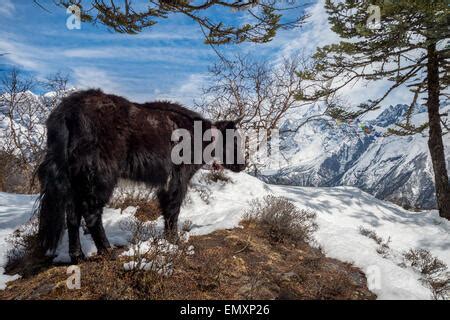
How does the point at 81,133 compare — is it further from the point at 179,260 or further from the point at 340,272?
the point at 340,272

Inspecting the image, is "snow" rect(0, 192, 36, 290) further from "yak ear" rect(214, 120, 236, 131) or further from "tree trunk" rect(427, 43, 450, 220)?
"tree trunk" rect(427, 43, 450, 220)

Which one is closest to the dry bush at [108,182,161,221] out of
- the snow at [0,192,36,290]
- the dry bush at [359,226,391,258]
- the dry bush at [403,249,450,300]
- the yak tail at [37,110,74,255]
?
the snow at [0,192,36,290]

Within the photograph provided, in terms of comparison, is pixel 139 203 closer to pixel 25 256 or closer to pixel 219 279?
pixel 25 256

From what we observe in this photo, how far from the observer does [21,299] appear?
289 centimetres

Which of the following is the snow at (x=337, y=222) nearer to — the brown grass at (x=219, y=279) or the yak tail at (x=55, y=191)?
the brown grass at (x=219, y=279)

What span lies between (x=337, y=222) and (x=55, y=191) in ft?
22.4

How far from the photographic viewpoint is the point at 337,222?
8188 millimetres

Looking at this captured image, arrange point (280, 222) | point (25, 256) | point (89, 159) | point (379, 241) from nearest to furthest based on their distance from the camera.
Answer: point (89, 159), point (25, 256), point (280, 222), point (379, 241)

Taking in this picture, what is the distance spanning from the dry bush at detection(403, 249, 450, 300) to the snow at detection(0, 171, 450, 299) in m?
→ 0.23

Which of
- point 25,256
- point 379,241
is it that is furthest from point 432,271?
point 25,256

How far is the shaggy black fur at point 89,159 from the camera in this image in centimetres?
369

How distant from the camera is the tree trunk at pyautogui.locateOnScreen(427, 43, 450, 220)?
31.9 feet
